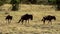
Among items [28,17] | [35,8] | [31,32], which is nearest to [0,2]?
[35,8]

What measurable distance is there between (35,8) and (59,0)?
537 cm

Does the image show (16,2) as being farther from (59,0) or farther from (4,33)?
(4,33)

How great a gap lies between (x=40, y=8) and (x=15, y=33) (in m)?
35.3

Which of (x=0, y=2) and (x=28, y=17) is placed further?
(x=0, y=2)

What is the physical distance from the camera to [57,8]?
176 ft

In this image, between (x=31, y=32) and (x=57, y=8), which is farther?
(x=57, y=8)

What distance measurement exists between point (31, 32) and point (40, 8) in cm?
3445

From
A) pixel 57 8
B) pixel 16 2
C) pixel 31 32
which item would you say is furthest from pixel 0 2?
pixel 31 32

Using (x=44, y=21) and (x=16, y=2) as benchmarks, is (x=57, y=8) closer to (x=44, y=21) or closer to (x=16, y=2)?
(x=16, y=2)

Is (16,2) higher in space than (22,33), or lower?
lower

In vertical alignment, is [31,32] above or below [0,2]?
above

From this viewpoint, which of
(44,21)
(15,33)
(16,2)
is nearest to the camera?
(15,33)

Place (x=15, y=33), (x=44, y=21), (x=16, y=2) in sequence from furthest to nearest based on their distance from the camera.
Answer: (x=16, y=2) < (x=44, y=21) < (x=15, y=33)

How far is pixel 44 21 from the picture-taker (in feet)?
82.5
